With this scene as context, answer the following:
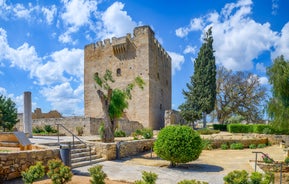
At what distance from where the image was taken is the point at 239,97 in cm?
3081

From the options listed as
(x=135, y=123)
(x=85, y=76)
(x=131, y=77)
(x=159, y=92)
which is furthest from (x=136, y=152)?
(x=85, y=76)

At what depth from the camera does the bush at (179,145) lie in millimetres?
9672

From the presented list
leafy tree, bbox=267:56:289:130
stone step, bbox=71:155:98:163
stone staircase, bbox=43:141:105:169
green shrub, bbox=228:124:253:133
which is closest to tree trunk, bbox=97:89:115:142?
stone staircase, bbox=43:141:105:169

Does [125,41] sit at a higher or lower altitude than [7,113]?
higher

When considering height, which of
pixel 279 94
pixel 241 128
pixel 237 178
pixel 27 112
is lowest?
pixel 241 128

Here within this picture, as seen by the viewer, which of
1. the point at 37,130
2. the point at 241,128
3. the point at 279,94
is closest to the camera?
the point at 279,94

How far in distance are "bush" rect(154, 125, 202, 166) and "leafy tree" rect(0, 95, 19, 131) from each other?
16.4m

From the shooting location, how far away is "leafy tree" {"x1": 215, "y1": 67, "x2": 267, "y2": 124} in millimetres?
30406

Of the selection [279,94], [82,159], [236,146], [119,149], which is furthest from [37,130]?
[279,94]

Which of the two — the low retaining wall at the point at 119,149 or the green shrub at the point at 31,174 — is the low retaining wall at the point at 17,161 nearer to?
the green shrub at the point at 31,174

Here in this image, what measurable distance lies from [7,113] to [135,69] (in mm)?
13633

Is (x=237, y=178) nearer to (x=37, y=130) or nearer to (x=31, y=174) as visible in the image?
(x=31, y=174)

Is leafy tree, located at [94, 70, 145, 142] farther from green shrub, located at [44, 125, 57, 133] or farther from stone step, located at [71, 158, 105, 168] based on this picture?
green shrub, located at [44, 125, 57, 133]

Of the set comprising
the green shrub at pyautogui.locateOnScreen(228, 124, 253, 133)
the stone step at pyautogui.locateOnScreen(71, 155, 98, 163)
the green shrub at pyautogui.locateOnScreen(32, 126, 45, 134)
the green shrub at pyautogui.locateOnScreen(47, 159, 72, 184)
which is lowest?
the green shrub at pyautogui.locateOnScreen(228, 124, 253, 133)
